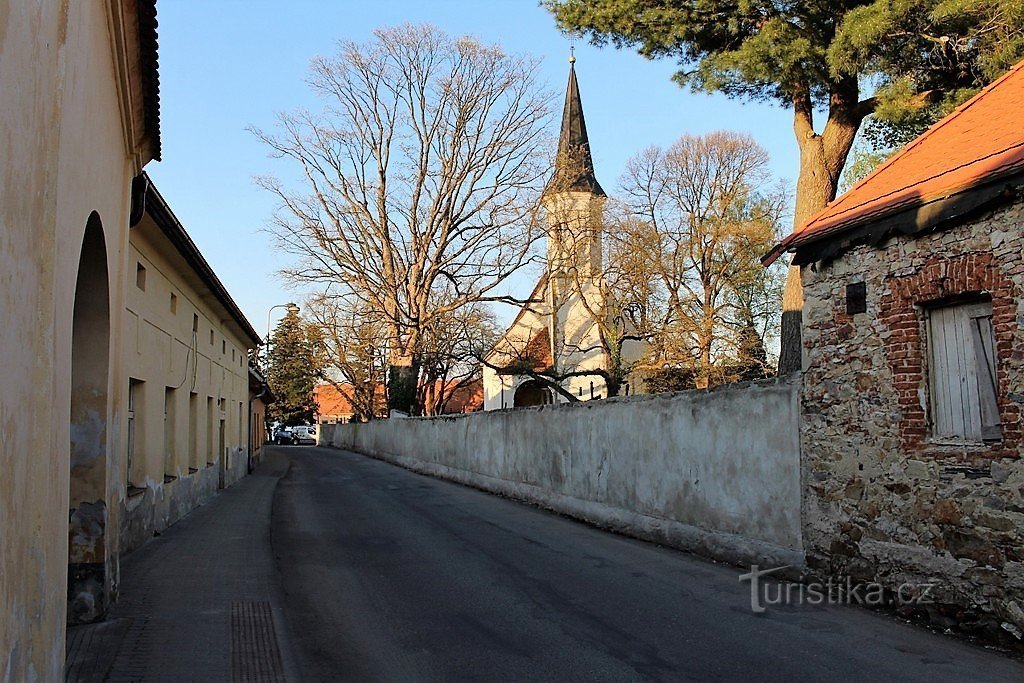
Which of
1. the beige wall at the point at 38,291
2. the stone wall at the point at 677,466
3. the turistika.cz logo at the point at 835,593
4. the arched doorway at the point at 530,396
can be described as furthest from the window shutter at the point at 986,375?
the arched doorway at the point at 530,396

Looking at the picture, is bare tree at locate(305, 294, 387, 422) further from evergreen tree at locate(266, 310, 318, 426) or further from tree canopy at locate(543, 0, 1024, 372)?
tree canopy at locate(543, 0, 1024, 372)

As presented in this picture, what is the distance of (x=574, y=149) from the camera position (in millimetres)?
36750

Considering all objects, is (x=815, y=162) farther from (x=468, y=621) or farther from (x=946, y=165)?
(x=468, y=621)

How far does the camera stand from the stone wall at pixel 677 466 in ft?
31.3

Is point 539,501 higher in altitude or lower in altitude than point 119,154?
lower

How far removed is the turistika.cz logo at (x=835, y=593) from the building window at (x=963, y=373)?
1.41 metres

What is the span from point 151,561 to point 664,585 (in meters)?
6.12

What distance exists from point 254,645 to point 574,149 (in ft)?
106

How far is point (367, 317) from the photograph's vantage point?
35.8 m

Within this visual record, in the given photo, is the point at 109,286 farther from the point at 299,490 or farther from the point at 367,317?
the point at 367,317

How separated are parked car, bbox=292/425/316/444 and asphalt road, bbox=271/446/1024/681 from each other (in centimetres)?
6369

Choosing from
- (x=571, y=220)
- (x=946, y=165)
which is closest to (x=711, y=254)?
(x=571, y=220)

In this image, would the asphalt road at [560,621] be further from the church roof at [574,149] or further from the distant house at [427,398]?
the distant house at [427,398]

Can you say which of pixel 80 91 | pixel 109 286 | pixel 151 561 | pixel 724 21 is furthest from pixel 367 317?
pixel 80 91
